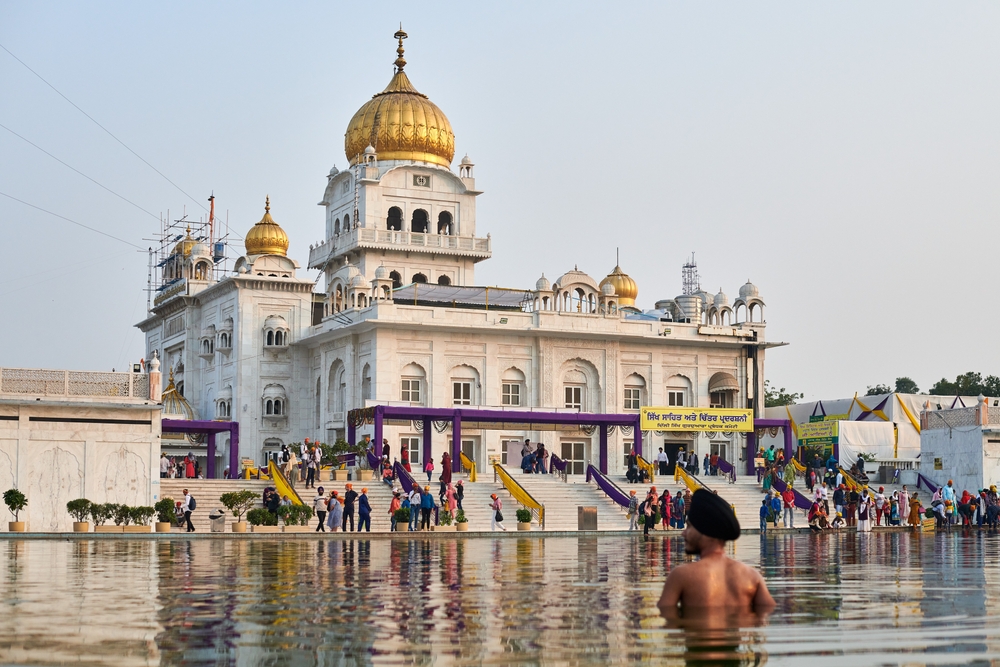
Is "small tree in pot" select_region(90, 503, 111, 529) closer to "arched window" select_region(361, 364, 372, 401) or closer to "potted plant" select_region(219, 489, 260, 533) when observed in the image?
"potted plant" select_region(219, 489, 260, 533)

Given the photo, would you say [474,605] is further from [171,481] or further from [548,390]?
[548,390]

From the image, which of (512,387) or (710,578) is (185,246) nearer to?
(512,387)

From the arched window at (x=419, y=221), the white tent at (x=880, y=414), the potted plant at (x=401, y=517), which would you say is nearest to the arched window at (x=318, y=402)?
the arched window at (x=419, y=221)

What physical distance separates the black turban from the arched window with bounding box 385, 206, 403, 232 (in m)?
53.3

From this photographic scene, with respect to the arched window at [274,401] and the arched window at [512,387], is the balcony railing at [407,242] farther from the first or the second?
the arched window at [512,387]

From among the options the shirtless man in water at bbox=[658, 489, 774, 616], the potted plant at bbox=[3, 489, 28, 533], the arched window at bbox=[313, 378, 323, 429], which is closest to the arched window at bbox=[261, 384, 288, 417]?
the arched window at bbox=[313, 378, 323, 429]

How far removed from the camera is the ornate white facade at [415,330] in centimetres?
5278

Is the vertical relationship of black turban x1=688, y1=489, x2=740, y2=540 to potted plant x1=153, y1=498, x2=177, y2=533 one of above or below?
above

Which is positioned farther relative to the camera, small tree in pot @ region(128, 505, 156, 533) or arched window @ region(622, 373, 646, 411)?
arched window @ region(622, 373, 646, 411)

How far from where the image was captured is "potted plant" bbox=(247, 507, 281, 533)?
32.4m

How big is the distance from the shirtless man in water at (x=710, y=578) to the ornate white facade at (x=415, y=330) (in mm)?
41625

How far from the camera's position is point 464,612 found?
10.2m

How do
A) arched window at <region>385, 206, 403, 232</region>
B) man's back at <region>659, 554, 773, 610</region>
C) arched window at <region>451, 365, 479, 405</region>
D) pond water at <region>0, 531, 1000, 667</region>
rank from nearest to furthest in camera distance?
pond water at <region>0, 531, 1000, 667</region>, man's back at <region>659, 554, 773, 610</region>, arched window at <region>451, 365, 479, 405</region>, arched window at <region>385, 206, 403, 232</region>

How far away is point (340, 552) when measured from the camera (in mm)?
22453
